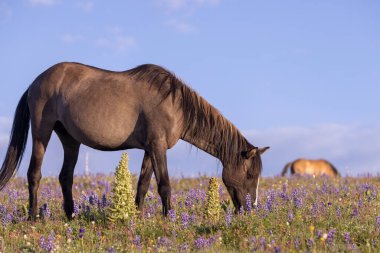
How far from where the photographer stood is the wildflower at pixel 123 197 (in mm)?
9867

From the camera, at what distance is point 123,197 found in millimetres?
9930

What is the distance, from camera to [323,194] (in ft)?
45.0

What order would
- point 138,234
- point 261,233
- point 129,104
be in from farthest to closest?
point 129,104
point 138,234
point 261,233

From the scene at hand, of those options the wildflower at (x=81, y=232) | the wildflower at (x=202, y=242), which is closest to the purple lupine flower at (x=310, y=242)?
the wildflower at (x=202, y=242)

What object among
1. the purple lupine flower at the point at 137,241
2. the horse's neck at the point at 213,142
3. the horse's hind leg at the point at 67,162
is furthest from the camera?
the horse's hind leg at the point at 67,162

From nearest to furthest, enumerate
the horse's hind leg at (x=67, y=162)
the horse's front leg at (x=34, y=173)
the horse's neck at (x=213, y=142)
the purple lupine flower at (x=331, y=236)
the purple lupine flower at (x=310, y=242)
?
the purple lupine flower at (x=310, y=242)
the purple lupine flower at (x=331, y=236)
the horse's neck at (x=213, y=142)
the horse's front leg at (x=34, y=173)
the horse's hind leg at (x=67, y=162)

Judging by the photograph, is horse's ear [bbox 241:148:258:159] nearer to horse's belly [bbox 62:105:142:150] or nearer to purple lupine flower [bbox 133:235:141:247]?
horse's belly [bbox 62:105:142:150]

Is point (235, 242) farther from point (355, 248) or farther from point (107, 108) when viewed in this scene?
point (107, 108)

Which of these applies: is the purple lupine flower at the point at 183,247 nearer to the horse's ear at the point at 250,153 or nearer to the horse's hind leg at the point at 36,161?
the horse's ear at the point at 250,153

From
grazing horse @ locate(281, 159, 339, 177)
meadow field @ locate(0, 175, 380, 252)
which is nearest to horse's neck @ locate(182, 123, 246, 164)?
meadow field @ locate(0, 175, 380, 252)

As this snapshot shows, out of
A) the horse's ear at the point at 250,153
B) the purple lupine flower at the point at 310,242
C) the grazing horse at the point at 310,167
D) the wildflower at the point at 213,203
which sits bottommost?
the purple lupine flower at the point at 310,242

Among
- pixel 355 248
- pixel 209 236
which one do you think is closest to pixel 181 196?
pixel 209 236

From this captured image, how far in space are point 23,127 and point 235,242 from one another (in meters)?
5.79

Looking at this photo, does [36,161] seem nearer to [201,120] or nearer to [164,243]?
[201,120]
